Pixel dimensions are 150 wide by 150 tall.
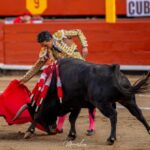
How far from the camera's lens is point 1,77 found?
47.2 feet

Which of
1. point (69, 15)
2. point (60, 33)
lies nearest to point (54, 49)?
point (60, 33)

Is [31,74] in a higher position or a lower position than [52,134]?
higher

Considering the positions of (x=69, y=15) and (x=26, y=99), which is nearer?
(x=26, y=99)

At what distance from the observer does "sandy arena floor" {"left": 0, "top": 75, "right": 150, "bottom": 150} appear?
767 cm

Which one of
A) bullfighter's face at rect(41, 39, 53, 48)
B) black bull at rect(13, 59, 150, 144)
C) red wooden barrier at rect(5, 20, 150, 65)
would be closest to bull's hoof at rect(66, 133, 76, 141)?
black bull at rect(13, 59, 150, 144)

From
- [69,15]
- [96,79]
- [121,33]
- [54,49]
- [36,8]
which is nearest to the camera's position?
[96,79]

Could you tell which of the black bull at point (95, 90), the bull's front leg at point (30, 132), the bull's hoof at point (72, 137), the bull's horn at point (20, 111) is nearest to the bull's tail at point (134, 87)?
the black bull at point (95, 90)

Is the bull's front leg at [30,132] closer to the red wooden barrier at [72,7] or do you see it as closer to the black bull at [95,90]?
the black bull at [95,90]

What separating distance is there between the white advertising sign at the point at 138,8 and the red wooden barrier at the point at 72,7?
42cm

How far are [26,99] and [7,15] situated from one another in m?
11.8

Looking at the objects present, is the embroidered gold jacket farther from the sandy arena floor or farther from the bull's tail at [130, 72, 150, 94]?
the bull's tail at [130, 72, 150, 94]

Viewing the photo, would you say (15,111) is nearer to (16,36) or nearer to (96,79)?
(96,79)

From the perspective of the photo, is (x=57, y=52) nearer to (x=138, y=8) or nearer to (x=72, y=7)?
(x=138, y=8)

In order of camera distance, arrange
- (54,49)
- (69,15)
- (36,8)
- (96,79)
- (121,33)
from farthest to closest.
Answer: (69,15)
(36,8)
(121,33)
(54,49)
(96,79)
